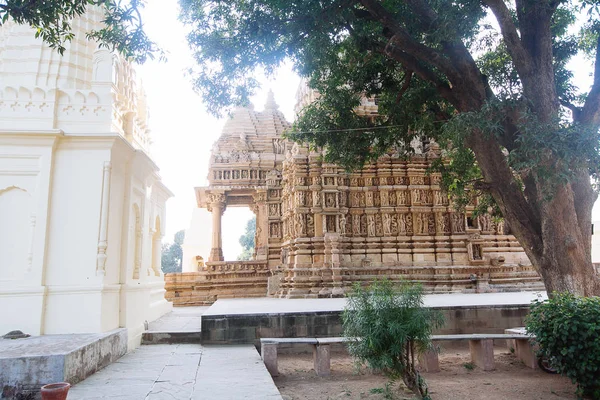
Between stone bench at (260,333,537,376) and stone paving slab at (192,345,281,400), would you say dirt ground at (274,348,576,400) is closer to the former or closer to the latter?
stone bench at (260,333,537,376)

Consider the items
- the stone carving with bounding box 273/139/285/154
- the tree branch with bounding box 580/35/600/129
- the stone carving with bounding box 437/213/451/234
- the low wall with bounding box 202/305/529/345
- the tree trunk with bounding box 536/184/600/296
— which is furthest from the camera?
the stone carving with bounding box 273/139/285/154

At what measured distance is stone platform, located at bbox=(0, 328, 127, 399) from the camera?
4812 mm

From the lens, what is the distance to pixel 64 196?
6.84 metres

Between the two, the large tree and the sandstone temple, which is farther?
the sandstone temple

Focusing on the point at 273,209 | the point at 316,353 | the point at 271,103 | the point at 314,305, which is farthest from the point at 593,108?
the point at 271,103

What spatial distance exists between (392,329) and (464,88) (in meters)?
4.10

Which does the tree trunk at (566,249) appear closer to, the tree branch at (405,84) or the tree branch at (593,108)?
the tree branch at (593,108)

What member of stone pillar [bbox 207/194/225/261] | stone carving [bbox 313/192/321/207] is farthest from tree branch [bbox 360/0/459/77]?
stone pillar [bbox 207/194/225/261]

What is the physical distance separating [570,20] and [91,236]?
9228 millimetres

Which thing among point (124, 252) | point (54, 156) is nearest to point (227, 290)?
point (124, 252)

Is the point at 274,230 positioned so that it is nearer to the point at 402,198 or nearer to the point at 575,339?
the point at 402,198

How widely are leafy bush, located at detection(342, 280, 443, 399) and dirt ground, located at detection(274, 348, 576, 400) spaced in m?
0.47

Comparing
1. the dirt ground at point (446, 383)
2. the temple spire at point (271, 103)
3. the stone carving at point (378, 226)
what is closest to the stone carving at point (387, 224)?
the stone carving at point (378, 226)

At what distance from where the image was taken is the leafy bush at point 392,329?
5375 millimetres
